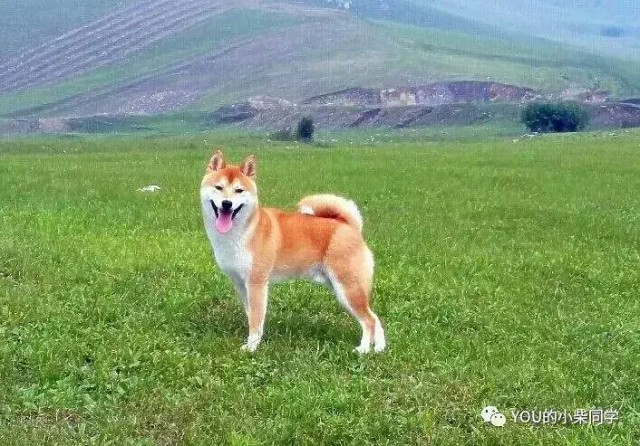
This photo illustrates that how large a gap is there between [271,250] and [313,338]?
1.15m

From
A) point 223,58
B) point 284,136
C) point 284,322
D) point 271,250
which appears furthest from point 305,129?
point 223,58

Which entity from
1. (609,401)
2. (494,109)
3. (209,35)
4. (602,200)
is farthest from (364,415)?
(209,35)

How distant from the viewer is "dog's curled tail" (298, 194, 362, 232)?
1024 cm

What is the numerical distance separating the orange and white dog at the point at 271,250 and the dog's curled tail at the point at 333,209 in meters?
0.14

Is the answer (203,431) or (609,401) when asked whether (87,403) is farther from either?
(609,401)

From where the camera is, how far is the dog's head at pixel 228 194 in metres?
9.26

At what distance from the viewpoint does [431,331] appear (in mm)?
10500

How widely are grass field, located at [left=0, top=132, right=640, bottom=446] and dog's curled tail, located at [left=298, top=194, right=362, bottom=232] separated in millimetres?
1303

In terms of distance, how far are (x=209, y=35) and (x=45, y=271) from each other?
14956 centimetres

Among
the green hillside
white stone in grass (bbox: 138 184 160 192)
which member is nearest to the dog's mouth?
white stone in grass (bbox: 138 184 160 192)

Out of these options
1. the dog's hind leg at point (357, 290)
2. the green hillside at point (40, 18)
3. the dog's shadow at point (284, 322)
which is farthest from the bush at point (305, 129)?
the green hillside at point (40, 18)

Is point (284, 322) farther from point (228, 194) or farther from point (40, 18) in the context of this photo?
point (40, 18)

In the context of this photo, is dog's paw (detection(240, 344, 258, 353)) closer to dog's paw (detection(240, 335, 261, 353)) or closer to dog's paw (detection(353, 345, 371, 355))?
dog's paw (detection(240, 335, 261, 353))

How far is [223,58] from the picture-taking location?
146m
